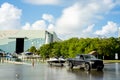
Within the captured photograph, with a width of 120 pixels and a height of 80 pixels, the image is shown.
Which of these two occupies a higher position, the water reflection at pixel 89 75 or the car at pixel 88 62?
the car at pixel 88 62

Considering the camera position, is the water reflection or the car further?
the car

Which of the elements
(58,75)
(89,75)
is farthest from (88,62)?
(58,75)

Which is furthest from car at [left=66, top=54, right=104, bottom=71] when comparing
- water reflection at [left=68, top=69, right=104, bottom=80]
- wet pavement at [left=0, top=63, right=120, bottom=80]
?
water reflection at [left=68, top=69, right=104, bottom=80]

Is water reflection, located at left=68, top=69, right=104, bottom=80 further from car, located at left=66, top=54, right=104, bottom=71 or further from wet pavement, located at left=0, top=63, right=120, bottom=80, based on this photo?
car, located at left=66, top=54, right=104, bottom=71

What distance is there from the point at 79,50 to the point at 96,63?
60787mm

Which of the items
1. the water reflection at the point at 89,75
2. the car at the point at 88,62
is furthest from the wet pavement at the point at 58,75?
the car at the point at 88,62

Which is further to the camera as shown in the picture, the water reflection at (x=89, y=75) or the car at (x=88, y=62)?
the car at (x=88, y=62)

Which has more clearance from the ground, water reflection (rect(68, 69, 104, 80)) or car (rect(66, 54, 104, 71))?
car (rect(66, 54, 104, 71))

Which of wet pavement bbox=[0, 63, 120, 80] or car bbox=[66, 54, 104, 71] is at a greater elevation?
car bbox=[66, 54, 104, 71]

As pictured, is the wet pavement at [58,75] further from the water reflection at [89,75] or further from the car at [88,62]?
the car at [88,62]

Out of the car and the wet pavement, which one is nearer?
the wet pavement

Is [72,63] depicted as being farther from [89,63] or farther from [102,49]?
[102,49]

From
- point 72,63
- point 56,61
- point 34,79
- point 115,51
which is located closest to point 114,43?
point 115,51

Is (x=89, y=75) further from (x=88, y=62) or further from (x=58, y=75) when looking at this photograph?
(x=88, y=62)
